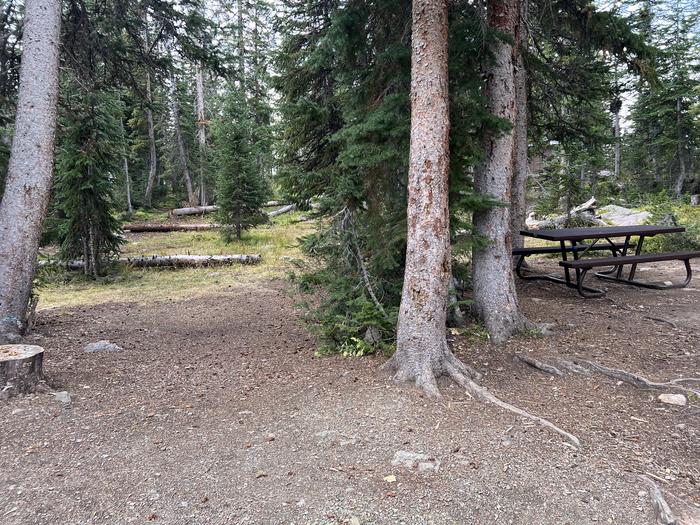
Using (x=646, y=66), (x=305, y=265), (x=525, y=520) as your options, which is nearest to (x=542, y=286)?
(x=646, y=66)

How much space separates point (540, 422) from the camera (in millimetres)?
3398

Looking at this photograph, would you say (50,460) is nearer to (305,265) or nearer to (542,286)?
(305,265)

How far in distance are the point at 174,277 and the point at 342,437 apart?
29.3 feet

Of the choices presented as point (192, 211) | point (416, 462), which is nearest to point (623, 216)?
point (416, 462)

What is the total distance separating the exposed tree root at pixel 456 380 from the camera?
362 cm

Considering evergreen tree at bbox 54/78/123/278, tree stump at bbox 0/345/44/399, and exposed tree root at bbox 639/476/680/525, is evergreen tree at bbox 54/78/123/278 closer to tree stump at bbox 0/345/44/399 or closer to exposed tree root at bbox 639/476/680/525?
tree stump at bbox 0/345/44/399

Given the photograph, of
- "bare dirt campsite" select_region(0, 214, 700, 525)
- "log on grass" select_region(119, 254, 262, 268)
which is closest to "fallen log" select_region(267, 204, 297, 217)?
"log on grass" select_region(119, 254, 262, 268)

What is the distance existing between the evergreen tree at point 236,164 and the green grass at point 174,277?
1.31 meters

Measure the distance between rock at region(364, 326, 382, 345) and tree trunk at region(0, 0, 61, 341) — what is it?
4455 mm

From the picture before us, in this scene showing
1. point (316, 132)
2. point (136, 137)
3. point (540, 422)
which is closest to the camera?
point (540, 422)

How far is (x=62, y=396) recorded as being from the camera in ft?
13.2

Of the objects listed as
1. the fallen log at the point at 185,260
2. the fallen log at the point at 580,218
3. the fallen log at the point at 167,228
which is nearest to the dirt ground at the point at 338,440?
the fallen log at the point at 185,260

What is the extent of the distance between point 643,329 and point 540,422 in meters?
3.10

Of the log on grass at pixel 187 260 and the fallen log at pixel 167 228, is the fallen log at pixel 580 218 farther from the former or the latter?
the fallen log at pixel 167 228
